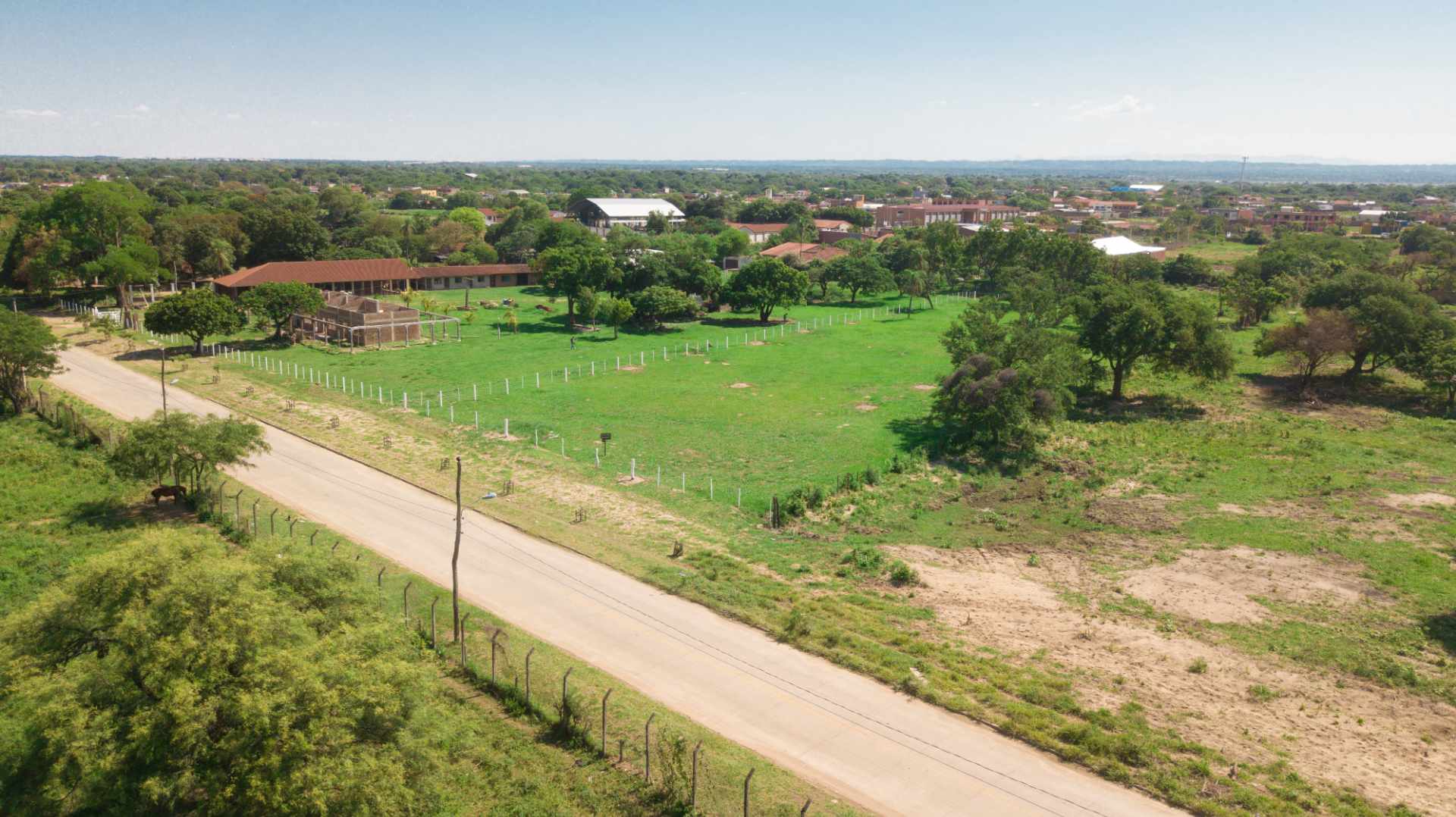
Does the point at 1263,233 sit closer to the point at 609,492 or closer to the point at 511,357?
the point at 511,357

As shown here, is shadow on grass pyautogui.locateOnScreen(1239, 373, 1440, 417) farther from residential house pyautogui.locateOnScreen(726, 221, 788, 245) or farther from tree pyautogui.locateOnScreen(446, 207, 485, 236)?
tree pyautogui.locateOnScreen(446, 207, 485, 236)

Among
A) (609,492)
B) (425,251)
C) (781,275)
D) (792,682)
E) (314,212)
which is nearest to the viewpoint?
(792,682)

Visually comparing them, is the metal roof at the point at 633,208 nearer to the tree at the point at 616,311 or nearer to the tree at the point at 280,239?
the tree at the point at 280,239

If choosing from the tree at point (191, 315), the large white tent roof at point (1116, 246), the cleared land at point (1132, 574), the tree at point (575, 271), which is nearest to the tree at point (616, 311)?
the tree at point (575, 271)

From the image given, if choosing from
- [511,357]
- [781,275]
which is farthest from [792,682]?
[781,275]

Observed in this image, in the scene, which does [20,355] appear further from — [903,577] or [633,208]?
[633,208]

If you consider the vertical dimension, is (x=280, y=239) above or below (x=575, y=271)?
Answer: above

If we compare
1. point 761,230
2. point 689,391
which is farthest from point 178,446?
point 761,230
